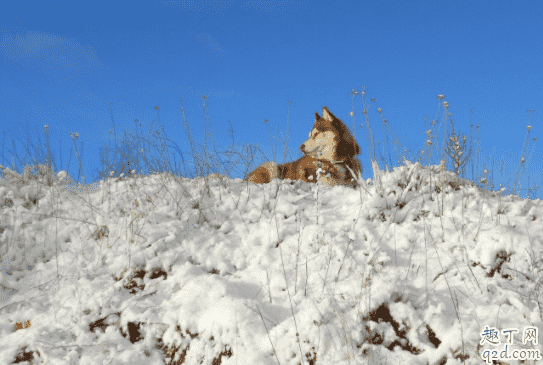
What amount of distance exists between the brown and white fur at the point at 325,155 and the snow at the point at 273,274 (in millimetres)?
1305

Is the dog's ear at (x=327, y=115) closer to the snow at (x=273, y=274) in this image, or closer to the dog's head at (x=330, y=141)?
the dog's head at (x=330, y=141)

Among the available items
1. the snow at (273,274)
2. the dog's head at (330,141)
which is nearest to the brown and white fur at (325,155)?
the dog's head at (330,141)

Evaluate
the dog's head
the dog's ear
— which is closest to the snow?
the dog's head

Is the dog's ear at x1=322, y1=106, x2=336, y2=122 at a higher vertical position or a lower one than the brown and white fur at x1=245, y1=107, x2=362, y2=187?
higher

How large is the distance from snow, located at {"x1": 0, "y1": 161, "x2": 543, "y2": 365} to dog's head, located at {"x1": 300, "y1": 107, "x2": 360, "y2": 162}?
1.50 m

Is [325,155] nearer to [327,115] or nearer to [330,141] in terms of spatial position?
[330,141]

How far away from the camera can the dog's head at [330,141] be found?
5.36 m

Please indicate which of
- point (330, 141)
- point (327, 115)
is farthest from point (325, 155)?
point (327, 115)

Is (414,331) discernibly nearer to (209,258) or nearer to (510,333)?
(510,333)

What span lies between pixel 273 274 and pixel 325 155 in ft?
10.2

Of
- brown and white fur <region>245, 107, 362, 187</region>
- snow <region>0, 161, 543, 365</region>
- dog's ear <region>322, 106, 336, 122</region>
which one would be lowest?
snow <region>0, 161, 543, 365</region>

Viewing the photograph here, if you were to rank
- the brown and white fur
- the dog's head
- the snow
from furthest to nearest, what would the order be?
the dog's head
the brown and white fur
the snow

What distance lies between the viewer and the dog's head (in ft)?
17.6

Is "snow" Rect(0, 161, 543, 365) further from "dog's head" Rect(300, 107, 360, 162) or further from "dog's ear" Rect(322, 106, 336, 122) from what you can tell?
"dog's ear" Rect(322, 106, 336, 122)
